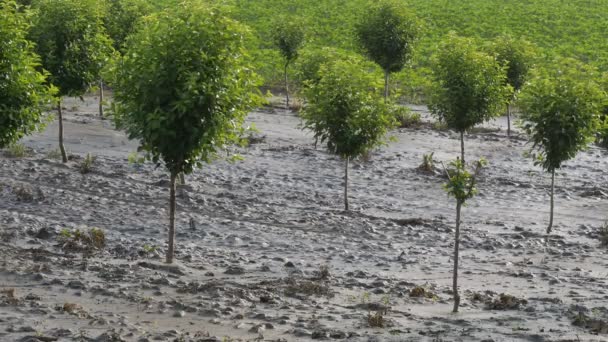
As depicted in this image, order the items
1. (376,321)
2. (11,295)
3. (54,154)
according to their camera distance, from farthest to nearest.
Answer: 1. (54,154)
2. (11,295)
3. (376,321)

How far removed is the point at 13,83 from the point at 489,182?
1507 cm

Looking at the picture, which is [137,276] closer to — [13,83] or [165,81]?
[165,81]

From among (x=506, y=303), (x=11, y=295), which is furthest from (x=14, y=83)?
(x=506, y=303)

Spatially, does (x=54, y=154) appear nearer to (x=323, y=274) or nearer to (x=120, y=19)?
(x=120, y=19)

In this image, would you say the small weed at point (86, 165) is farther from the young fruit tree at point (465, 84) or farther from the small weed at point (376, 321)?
the small weed at point (376, 321)

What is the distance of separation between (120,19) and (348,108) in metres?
14.8

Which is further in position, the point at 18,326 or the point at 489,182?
the point at 489,182

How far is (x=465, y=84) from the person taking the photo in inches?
A: 1071

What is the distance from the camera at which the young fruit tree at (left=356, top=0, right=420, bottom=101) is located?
118ft

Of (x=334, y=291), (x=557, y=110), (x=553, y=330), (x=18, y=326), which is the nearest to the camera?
(x=18, y=326)

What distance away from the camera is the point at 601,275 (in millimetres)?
18938

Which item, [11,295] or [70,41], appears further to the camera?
[70,41]

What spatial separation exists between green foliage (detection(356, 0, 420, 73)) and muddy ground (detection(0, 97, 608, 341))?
5.58 meters

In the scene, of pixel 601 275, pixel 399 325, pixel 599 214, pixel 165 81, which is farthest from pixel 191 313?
pixel 599 214
